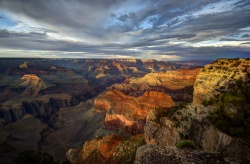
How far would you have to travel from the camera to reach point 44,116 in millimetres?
131875

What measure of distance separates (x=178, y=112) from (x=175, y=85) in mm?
113448

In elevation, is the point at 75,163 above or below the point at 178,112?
below

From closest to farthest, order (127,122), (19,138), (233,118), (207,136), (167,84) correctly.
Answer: (233,118), (207,136), (127,122), (19,138), (167,84)

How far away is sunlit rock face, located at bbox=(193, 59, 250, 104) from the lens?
3538 cm

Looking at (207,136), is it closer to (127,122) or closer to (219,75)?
(219,75)

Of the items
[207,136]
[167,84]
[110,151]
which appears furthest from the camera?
[167,84]

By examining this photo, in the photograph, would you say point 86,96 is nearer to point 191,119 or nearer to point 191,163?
point 191,119

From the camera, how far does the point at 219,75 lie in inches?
1644

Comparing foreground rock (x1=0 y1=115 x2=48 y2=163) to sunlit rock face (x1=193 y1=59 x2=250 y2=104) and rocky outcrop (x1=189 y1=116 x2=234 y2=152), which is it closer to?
sunlit rock face (x1=193 y1=59 x2=250 y2=104)

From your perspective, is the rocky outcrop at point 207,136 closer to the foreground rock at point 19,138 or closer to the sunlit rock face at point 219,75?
the sunlit rock face at point 219,75

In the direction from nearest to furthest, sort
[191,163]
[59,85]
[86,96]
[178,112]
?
[191,163]
[178,112]
[86,96]
[59,85]

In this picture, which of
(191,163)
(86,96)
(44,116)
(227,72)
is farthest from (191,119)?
(86,96)

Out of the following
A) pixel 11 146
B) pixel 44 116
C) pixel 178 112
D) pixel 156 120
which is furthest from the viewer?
pixel 44 116

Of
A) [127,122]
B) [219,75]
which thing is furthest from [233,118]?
[127,122]
